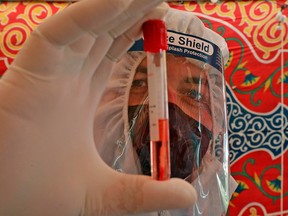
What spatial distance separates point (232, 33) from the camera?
1.23m

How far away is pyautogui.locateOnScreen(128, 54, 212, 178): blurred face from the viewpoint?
59cm

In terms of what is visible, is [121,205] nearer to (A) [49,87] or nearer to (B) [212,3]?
(A) [49,87]

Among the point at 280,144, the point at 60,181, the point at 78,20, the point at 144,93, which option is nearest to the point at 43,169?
the point at 60,181

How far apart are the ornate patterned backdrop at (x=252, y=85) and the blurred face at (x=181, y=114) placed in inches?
24.0

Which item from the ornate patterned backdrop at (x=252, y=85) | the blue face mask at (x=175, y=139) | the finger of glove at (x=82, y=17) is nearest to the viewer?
the finger of glove at (x=82, y=17)

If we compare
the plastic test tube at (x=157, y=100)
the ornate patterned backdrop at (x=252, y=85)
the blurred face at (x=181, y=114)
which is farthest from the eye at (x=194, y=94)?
the ornate patterned backdrop at (x=252, y=85)

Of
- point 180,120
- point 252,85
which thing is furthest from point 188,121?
point 252,85

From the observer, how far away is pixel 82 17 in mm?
359

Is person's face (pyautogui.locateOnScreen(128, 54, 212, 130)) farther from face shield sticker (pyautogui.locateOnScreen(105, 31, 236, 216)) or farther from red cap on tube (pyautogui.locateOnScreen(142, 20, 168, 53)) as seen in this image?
red cap on tube (pyautogui.locateOnScreen(142, 20, 168, 53))

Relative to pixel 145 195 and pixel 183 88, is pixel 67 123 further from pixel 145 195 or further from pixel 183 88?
pixel 183 88

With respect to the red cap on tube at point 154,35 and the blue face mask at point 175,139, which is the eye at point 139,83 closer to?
the blue face mask at point 175,139

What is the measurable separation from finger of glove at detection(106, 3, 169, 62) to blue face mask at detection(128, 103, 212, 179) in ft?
0.59

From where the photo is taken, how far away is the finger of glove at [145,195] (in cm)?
38

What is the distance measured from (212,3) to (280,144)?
510 mm
